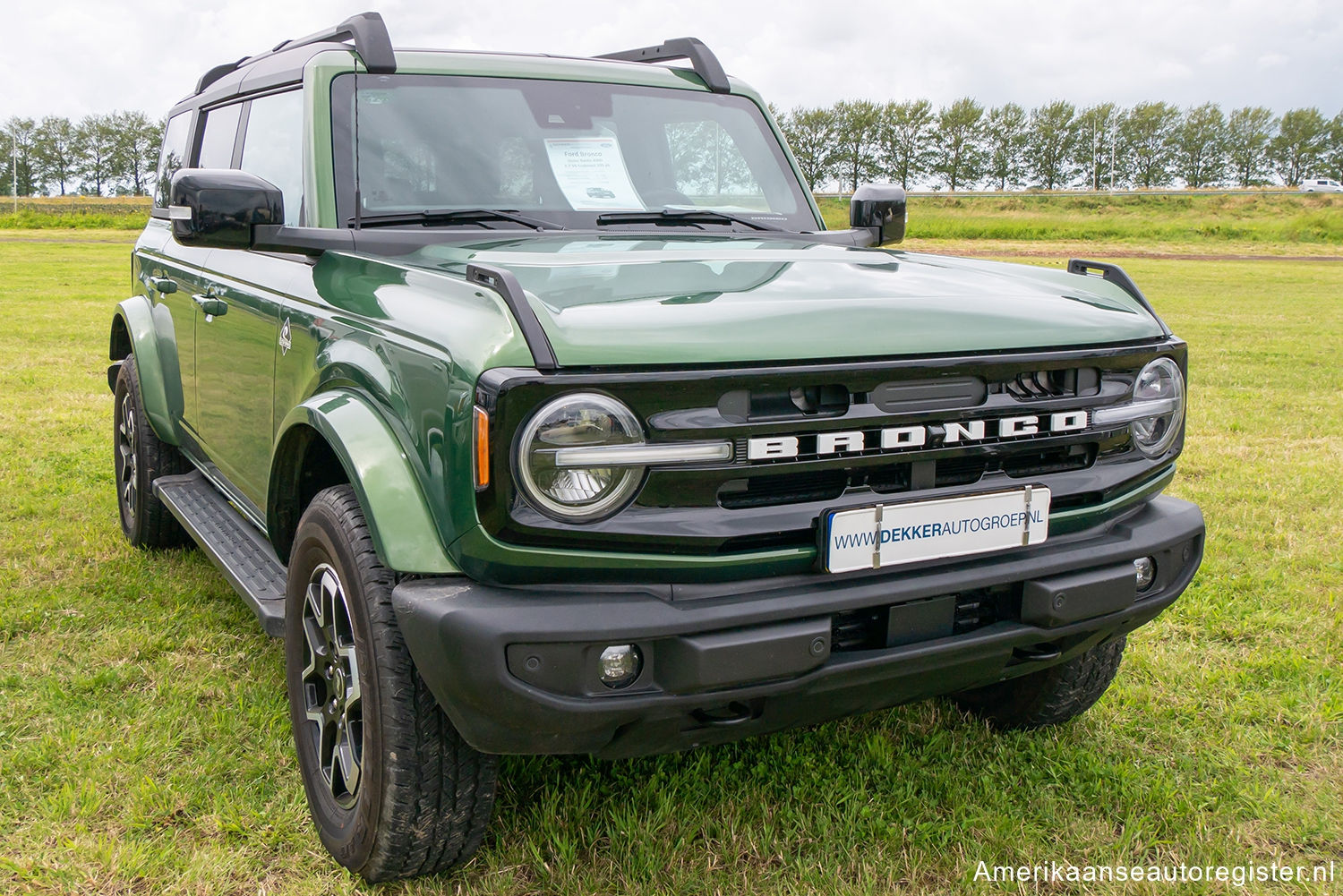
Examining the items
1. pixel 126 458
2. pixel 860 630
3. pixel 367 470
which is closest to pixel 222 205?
pixel 367 470

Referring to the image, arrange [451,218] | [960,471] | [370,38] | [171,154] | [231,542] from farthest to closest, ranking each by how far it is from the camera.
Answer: [171,154] < [231,542] < [370,38] < [451,218] < [960,471]

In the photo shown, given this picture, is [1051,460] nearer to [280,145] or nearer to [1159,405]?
[1159,405]

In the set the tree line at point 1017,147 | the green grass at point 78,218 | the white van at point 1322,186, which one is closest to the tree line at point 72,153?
the tree line at point 1017,147

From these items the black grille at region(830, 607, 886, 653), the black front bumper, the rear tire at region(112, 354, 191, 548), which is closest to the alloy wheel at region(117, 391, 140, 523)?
the rear tire at region(112, 354, 191, 548)

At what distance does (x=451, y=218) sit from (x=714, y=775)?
5.61ft

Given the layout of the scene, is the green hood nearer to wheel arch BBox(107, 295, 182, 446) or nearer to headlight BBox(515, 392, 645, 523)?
headlight BBox(515, 392, 645, 523)

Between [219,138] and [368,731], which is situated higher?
[219,138]

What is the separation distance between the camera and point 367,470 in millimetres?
2217

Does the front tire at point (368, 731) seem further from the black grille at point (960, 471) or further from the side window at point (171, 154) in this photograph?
the side window at point (171, 154)

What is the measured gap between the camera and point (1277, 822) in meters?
2.85

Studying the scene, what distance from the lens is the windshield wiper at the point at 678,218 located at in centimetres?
335

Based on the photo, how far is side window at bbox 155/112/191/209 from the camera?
15.7ft

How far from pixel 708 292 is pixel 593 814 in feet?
4.49

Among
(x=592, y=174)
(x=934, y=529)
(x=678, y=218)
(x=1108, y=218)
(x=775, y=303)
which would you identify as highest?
A: (x=592, y=174)
